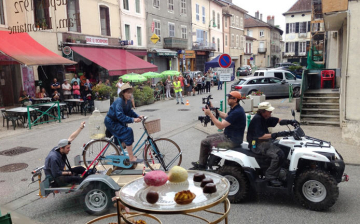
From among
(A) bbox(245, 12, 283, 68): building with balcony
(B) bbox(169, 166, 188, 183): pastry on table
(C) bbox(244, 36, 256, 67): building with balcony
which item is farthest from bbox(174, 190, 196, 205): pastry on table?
(A) bbox(245, 12, 283, 68): building with balcony

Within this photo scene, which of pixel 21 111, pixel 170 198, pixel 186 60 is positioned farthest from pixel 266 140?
pixel 186 60

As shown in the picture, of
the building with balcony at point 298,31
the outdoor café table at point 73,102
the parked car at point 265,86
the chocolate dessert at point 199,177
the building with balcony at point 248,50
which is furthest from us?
the building with balcony at point 248,50

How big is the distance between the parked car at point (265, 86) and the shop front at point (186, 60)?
1495cm

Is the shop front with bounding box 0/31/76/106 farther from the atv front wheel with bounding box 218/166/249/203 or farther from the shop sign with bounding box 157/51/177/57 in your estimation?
the shop sign with bounding box 157/51/177/57

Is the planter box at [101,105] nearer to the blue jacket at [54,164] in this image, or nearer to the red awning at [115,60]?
the red awning at [115,60]

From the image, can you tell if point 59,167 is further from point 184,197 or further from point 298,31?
point 298,31

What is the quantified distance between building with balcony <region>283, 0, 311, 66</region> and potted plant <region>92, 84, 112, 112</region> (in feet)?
138

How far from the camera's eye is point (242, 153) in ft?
17.0

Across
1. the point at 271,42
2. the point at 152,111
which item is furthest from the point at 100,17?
the point at 271,42

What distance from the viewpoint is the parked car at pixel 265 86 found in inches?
733

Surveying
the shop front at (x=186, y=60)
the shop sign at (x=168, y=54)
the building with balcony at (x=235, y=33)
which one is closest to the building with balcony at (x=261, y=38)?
the building with balcony at (x=235, y=33)

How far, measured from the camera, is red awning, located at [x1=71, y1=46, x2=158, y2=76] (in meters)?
19.2

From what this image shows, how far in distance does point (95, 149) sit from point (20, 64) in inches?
467

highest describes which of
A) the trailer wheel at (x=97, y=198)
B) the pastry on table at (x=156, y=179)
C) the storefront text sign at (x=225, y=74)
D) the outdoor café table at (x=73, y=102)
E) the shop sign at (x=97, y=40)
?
the shop sign at (x=97, y=40)
